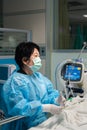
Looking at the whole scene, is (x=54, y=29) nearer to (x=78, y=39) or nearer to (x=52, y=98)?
(x=78, y=39)

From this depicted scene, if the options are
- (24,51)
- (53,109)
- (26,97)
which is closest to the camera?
(53,109)

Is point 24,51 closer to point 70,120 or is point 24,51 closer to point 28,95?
point 28,95

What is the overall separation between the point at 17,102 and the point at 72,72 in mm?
887

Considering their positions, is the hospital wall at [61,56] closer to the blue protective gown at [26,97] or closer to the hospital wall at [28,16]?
the hospital wall at [28,16]

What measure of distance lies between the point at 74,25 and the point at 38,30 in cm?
50

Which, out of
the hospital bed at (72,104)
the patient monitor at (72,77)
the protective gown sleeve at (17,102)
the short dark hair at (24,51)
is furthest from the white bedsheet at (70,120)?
the patient monitor at (72,77)

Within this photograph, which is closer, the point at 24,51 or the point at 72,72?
the point at 24,51

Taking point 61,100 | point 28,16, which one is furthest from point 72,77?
point 28,16

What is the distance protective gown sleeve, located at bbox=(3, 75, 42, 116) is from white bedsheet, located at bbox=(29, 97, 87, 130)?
18 cm

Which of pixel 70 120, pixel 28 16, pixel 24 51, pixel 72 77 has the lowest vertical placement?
pixel 70 120

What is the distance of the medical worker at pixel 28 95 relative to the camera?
6.15ft

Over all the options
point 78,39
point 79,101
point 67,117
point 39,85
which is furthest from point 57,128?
point 78,39

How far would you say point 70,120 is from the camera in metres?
1.65

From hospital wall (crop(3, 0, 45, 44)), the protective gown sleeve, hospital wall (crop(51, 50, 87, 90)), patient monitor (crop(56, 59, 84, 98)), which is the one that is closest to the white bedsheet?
the protective gown sleeve
